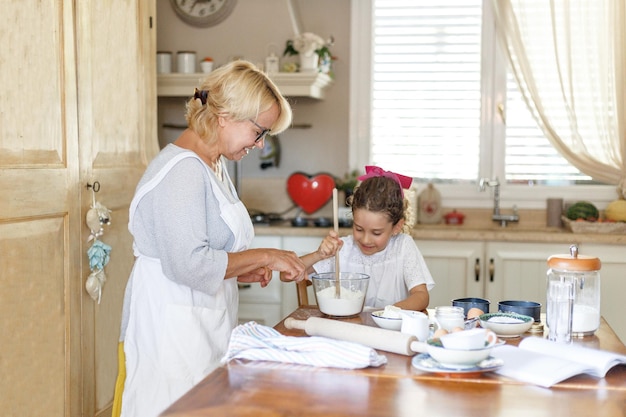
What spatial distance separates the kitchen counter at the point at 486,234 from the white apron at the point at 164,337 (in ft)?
5.72

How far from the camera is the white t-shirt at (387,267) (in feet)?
9.43

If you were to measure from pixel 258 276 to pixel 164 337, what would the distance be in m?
0.35

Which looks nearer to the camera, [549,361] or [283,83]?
[549,361]

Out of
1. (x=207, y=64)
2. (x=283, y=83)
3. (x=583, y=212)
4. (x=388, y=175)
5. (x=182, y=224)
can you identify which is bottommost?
(x=583, y=212)

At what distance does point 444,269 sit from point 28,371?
2070mm

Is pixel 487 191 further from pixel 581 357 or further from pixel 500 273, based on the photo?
pixel 581 357

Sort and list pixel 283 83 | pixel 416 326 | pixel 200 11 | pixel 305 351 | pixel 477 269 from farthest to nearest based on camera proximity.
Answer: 1. pixel 200 11
2. pixel 283 83
3. pixel 477 269
4. pixel 416 326
5. pixel 305 351

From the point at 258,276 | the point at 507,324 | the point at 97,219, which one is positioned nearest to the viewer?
the point at 507,324

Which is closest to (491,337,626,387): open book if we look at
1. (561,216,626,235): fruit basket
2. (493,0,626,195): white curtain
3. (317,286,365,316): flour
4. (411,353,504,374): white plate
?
(411,353,504,374): white plate

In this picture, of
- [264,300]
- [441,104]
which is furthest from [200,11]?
[264,300]

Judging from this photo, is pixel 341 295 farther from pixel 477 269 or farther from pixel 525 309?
pixel 477 269

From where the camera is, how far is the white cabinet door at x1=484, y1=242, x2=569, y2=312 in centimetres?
406

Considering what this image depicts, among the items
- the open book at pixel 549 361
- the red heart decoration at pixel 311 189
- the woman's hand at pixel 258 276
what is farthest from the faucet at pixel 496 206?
the open book at pixel 549 361

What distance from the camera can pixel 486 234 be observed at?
4.09m
